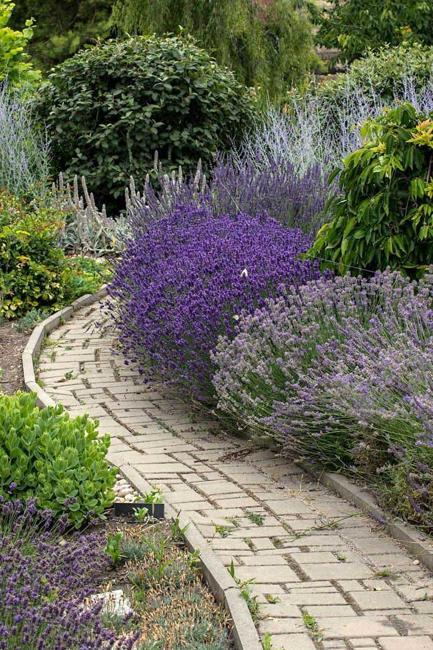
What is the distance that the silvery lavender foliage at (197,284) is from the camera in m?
6.64

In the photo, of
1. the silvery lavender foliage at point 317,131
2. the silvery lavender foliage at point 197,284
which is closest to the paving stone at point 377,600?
the silvery lavender foliage at point 197,284

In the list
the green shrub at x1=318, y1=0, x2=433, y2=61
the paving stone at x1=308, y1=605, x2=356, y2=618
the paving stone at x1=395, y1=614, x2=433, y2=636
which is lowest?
the paving stone at x1=308, y1=605, x2=356, y2=618

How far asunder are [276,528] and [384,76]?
386 inches

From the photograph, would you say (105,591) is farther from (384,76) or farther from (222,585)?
(384,76)

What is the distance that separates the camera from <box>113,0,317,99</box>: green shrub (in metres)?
17.3

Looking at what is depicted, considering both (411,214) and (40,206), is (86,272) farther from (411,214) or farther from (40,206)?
(411,214)

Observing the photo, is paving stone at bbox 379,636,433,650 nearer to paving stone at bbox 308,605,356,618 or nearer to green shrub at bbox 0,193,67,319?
paving stone at bbox 308,605,356,618

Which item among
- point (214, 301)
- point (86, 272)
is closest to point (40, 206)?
point (86, 272)

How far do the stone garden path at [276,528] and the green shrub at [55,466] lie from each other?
1.64 ft

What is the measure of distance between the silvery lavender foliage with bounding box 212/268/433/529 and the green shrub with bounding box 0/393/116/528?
3.11 feet

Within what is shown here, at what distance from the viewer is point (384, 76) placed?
13.8 m

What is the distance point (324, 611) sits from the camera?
165 inches

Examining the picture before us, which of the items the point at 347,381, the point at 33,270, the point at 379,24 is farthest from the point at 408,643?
the point at 379,24

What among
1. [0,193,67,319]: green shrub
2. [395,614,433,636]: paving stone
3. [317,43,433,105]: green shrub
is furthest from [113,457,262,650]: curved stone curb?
[317,43,433,105]: green shrub
